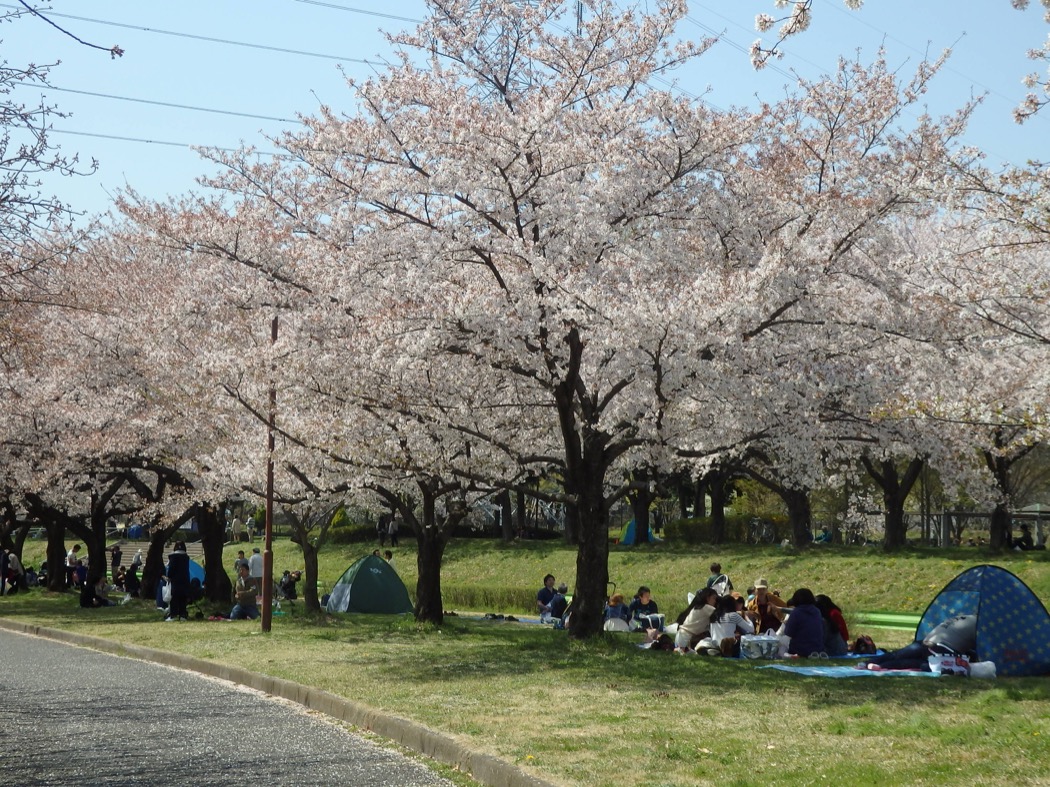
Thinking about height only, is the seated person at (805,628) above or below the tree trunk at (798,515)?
below

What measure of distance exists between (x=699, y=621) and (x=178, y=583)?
11.8 metres

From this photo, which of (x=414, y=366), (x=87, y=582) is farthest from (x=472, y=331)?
(x=87, y=582)

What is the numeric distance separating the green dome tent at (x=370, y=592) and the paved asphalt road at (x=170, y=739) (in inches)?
524

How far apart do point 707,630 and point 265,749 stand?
8.55 m

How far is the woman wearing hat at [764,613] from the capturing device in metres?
16.4

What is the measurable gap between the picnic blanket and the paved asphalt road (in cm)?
548

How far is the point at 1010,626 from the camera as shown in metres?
13.1

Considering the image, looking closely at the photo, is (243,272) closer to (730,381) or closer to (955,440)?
(730,381)

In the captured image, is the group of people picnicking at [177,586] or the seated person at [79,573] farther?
the seated person at [79,573]

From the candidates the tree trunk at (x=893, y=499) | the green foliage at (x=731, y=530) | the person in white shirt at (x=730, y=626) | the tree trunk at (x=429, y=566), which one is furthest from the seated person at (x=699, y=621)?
the green foliage at (x=731, y=530)

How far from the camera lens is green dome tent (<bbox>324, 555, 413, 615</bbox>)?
89.2 feet

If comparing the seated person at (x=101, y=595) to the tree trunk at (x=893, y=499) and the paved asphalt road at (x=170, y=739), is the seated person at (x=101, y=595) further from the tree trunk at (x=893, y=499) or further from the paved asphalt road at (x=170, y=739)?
the tree trunk at (x=893, y=499)

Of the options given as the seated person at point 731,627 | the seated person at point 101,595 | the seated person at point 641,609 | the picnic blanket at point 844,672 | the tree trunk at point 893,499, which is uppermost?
the tree trunk at point 893,499

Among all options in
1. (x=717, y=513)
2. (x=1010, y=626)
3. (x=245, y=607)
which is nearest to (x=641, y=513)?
(x=717, y=513)
